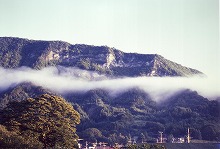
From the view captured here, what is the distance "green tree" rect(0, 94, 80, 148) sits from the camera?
32438 mm

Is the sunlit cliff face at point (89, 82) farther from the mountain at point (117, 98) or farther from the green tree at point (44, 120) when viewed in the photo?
the green tree at point (44, 120)

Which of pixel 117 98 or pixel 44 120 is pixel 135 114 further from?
pixel 44 120

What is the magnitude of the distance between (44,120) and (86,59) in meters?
133

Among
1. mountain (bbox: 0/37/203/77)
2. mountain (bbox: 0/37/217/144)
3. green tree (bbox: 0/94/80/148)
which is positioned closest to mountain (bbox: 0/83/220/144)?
mountain (bbox: 0/37/217/144)

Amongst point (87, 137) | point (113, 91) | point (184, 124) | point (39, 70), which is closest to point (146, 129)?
point (184, 124)

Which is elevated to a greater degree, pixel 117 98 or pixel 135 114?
pixel 117 98

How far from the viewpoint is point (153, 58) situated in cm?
16088

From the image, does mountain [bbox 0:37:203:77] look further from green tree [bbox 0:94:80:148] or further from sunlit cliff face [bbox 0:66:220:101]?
green tree [bbox 0:94:80:148]

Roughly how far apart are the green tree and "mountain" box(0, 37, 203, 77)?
120131 millimetres

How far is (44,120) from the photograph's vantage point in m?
34.1

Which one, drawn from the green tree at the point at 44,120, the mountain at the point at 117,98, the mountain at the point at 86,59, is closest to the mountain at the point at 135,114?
the mountain at the point at 117,98

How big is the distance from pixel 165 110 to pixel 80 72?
174 ft

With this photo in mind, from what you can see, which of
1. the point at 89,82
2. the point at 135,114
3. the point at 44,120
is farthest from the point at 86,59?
the point at 44,120

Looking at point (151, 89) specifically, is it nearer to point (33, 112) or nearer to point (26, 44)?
point (26, 44)
